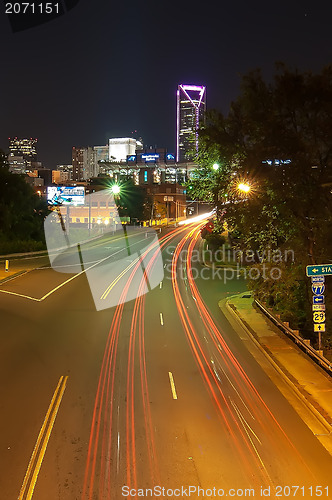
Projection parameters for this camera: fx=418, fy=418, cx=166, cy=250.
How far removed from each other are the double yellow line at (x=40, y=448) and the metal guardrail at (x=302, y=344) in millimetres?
8037

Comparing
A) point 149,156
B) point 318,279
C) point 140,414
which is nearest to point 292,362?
point 318,279

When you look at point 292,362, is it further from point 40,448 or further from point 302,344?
point 40,448

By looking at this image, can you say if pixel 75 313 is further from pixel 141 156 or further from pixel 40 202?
pixel 141 156

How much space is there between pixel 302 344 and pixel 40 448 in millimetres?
10420

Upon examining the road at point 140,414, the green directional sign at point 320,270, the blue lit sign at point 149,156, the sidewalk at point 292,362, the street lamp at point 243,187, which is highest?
the blue lit sign at point 149,156

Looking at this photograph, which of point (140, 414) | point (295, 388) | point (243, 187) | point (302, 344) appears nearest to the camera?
point (140, 414)

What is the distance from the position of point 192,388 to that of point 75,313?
33.1 feet

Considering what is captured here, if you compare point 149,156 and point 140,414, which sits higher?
point 149,156

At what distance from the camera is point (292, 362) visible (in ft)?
45.5

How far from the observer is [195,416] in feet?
31.6

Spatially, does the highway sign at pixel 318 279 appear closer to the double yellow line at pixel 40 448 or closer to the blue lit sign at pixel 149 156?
the double yellow line at pixel 40 448

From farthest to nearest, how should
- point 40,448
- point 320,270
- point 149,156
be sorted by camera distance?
point 149,156 → point 320,270 → point 40,448

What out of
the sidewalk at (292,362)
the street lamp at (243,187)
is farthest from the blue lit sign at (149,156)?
the street lamp at (243,187)

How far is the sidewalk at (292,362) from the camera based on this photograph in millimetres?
10547
